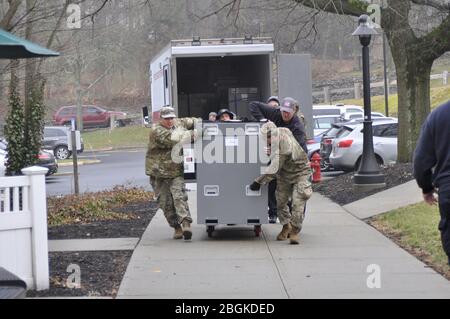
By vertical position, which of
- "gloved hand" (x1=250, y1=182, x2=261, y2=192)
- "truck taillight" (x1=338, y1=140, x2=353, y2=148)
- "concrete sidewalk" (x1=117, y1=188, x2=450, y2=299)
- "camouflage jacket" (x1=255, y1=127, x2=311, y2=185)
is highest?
"camouflage jacket" (x1=255, y1=127, x2=311, y2=185)

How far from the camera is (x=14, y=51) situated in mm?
8438

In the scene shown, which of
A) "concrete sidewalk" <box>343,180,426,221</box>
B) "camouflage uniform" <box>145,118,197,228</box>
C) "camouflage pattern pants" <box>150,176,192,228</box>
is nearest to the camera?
"camouflage uniform" <box>145,118,197,228</box>

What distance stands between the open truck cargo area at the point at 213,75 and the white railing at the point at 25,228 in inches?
373

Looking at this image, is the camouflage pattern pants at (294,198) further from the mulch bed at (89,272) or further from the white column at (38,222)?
the white column at (38,222)

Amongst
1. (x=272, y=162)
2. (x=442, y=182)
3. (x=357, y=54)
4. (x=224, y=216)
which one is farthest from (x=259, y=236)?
(x=357, y=54)

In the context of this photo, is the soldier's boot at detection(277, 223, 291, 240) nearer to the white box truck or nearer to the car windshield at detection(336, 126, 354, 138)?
the white box truck

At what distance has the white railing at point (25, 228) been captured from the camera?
7.45m

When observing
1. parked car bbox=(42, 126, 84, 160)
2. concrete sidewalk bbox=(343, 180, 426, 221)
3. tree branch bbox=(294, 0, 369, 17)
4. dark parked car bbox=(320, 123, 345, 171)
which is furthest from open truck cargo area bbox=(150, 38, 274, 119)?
parked car bbox=(42, 126, 84, 160)

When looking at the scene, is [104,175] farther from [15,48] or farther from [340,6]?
[15,48]

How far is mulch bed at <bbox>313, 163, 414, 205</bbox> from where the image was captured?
51.5ft

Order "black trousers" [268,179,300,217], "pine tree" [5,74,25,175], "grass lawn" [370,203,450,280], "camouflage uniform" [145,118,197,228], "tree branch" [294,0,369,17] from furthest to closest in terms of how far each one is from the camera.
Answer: "tree branch" [294,0,369,17] < "pine tree" [5,74,25,175] < "black trousers" [268,179,300,217] < "camouflage uniform" [145,118,197,228] < "grass lawn" [370,203,450,280]

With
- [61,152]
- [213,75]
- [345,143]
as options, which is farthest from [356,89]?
[213,75]

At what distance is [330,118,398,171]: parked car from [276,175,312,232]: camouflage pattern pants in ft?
33.4

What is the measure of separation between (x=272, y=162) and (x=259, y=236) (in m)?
1.43
